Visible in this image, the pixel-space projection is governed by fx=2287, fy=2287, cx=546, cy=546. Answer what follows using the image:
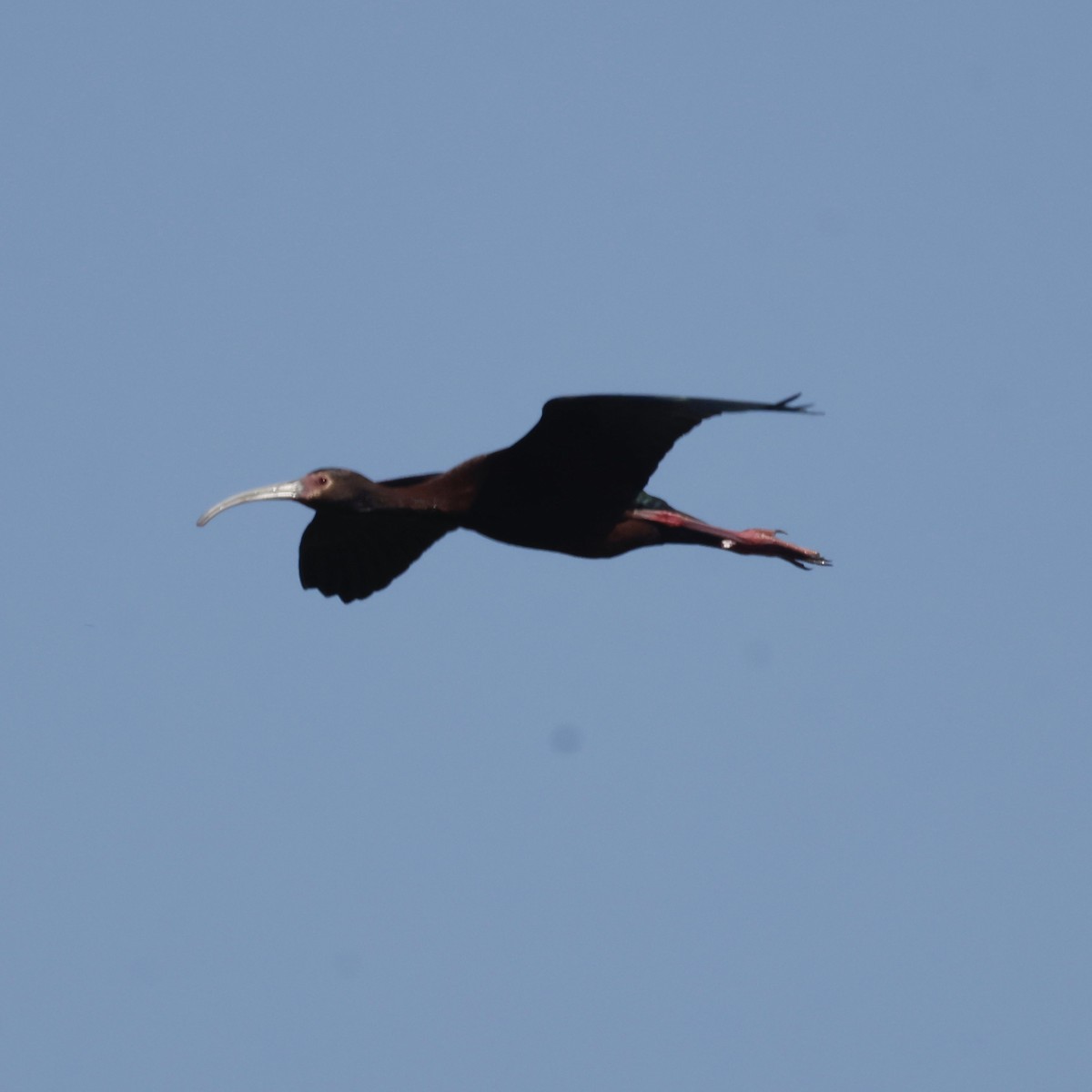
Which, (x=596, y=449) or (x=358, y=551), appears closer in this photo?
(x=596, y=449)

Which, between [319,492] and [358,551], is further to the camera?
[358,551]

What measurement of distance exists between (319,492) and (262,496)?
1.61 ft

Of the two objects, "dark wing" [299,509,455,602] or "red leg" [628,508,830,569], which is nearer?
"red leg" [628,508,830,569]

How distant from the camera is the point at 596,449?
49.1 feet

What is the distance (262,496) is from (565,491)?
7.27 ft

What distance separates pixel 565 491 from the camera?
49.9 ft

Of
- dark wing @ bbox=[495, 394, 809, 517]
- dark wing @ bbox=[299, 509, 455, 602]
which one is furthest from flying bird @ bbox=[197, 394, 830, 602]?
dark wing @ bbox=[299, 509, 455, 602]

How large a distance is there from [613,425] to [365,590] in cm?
371

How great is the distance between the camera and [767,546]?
16.4m

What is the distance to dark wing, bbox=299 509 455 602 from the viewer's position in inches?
688

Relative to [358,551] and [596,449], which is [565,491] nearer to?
[596,449]

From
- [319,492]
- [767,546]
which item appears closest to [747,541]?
[767,546]

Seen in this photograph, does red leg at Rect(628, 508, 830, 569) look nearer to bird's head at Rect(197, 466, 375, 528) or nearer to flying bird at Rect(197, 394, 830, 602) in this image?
flying bird at Rect(197, 394, 830, 602)

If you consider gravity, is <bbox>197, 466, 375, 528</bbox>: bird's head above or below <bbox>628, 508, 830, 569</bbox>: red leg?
above
